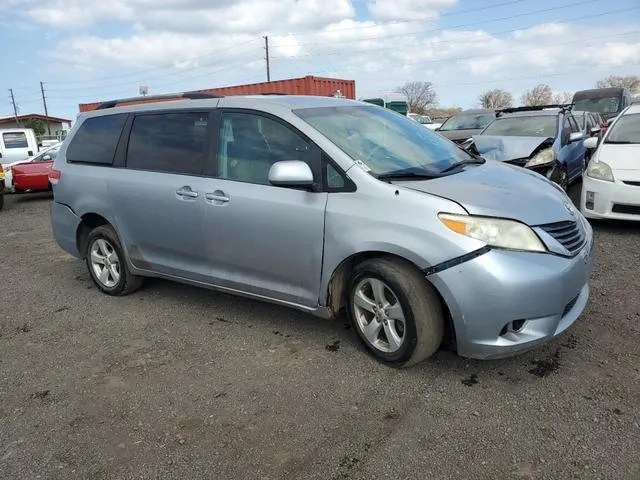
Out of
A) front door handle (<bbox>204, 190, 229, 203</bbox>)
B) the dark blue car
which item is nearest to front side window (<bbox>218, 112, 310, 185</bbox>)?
front door handle (<bbox>204, 190, 229, 203</bbox>)

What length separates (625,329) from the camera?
11.9 feet

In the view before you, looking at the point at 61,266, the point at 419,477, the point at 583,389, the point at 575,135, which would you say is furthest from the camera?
the point at 575,135

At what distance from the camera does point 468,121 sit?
1359cm

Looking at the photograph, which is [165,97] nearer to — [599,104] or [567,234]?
[567,234]

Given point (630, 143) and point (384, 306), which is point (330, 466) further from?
point (630, 143)

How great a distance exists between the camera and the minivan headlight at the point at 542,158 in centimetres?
747

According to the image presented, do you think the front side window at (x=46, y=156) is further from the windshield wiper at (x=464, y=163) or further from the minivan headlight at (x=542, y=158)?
the windshield wiper at (x=464, y=163)

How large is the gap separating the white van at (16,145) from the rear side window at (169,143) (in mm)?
13424

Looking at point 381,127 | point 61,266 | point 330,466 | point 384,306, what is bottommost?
point 61,266

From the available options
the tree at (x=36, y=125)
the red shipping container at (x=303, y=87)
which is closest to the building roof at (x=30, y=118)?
the tree at (x=36, y=125)

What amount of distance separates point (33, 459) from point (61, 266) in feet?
13.6

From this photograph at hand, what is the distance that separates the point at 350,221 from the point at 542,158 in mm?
5378

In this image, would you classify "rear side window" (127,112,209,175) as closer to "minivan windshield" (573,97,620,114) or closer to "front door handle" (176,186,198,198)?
"front door handle" (176,186,198,198)

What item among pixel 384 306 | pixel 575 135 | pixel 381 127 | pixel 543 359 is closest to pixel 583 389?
pixel 543 359
